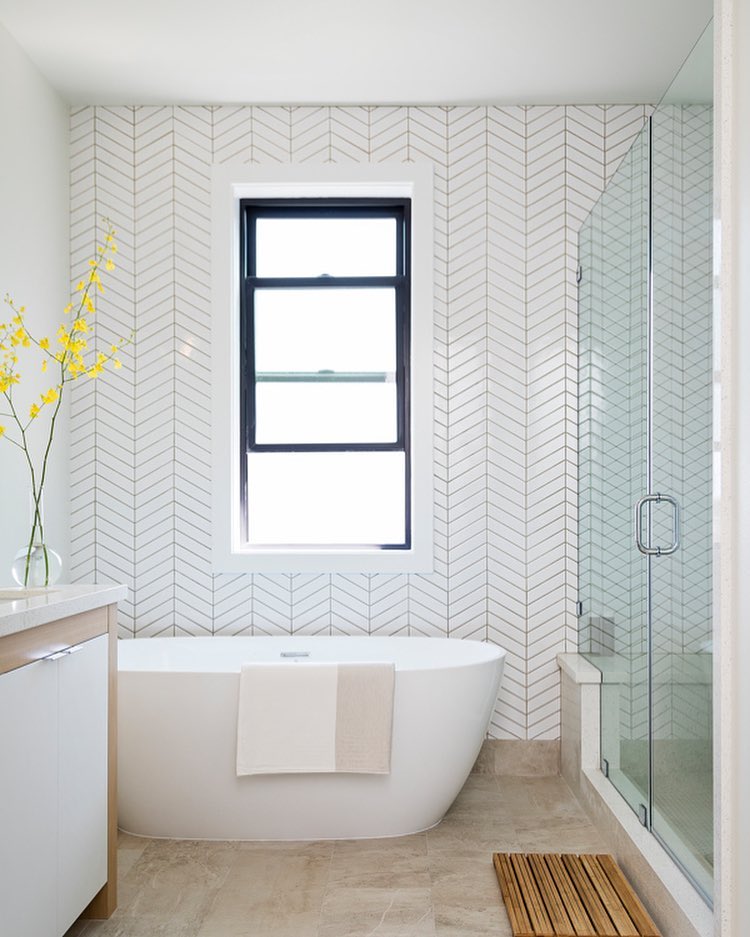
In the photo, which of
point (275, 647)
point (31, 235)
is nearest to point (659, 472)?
point (275, 647)

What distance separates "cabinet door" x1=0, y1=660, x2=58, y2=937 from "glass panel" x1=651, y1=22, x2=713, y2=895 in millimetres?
1556

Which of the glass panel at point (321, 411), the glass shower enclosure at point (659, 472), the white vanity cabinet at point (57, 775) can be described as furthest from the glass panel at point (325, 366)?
the white vanity cabinet at point (57, 775)

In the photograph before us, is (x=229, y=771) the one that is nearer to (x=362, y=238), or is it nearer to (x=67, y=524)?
(x=67, y=524)

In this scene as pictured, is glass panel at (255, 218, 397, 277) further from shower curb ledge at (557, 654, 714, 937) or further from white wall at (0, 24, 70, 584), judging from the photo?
shower curb ledge at (557, 654, 714, 937)

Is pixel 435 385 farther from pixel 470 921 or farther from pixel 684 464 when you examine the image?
pixel 470 921

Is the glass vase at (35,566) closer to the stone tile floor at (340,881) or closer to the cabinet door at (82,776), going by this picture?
the cabinet door at (82,776)

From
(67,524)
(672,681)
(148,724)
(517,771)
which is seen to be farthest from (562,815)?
(67,524)

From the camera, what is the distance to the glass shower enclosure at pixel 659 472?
2.31m

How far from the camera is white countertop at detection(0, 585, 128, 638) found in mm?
1968

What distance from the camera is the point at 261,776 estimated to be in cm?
318

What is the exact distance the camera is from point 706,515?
7.41ft

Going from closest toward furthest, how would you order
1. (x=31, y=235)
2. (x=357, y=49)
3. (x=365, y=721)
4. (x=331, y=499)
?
(x=365, y=721) < (x=357, y=49) < (x=31, y=235) < (x=331, y=499)

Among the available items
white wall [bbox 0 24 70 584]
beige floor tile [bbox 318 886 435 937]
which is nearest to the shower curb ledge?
beige floor tile [bbox 318 886 435 937]

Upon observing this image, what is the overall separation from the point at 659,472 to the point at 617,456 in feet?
2.04
